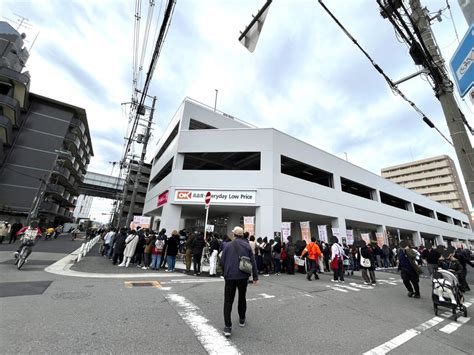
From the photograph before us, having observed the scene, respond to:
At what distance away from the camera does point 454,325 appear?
4555 mm

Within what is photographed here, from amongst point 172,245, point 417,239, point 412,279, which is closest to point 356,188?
point 417,239

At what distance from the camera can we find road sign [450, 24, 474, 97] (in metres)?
2.48

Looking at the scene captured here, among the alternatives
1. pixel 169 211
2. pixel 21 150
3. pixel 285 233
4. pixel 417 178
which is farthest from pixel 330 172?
pixel 417 178

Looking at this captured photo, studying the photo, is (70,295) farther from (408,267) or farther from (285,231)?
(285,231)

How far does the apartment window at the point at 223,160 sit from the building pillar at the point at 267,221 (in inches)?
194

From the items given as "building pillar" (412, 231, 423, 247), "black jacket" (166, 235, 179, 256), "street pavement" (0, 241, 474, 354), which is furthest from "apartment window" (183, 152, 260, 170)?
"building pillar" (412, 231, 423, 247)

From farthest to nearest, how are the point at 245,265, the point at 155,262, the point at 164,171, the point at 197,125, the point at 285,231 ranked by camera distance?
the point at 164,171, the point at 197,125, the point at 285,231, the point at 155,262, the point at 245,265

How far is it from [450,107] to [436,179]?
82.1m

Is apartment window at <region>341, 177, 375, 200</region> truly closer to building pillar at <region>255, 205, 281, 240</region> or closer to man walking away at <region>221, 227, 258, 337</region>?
building pillar at <region>255, 205, 281, 240</region>

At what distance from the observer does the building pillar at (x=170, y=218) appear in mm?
15289

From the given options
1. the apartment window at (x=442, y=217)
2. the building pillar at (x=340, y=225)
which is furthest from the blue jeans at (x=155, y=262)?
the apartment window at (x=442, y=217)

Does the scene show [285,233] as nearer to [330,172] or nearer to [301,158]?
[301,158]

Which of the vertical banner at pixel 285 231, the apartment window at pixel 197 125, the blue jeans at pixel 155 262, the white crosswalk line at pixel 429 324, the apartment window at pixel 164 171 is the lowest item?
the white crosswalk line at pixel 429 324

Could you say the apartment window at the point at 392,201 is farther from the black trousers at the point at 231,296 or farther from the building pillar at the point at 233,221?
the black trousers at the point at 231,296
